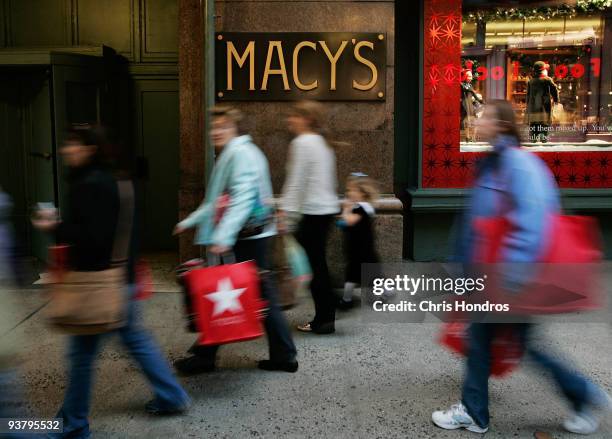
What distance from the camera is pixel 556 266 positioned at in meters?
3.54

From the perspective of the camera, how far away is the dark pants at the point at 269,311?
4582mm

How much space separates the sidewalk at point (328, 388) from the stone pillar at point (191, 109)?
5.72 ft

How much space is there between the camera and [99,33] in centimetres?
823

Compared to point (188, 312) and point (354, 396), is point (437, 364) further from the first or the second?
point (188, 312)

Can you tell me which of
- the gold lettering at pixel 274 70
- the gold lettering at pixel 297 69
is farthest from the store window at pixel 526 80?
the gold lettering at pixel 274 70

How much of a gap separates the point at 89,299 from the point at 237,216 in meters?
1.17

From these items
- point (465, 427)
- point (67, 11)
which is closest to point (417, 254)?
point (465, 427)

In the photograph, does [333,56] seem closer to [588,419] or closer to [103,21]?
[103,21]

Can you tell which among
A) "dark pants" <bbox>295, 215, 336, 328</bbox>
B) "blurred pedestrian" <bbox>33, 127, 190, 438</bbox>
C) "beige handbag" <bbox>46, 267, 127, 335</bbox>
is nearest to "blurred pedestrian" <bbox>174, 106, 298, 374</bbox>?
"dark pants" <bbox>295, 215, 336, 328</bbox>

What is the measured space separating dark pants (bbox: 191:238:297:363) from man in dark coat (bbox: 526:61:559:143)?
447 centimetres

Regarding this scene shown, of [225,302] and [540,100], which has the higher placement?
[540,100]

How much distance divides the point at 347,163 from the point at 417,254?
4.86 feet

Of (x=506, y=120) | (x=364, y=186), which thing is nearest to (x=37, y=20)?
(x=364, y=186)

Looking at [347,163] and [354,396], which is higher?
[347,163]
